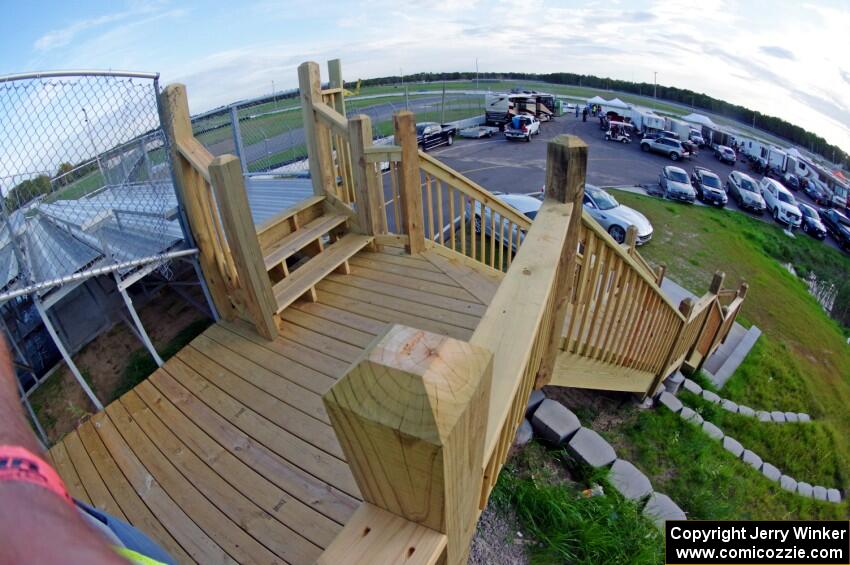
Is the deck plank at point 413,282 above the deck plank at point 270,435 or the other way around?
above

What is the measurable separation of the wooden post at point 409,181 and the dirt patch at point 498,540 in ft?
7.84

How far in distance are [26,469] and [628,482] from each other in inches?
141

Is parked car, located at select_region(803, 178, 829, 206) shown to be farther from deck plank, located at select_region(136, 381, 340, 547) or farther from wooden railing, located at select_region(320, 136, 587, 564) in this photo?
wooden railing, located at select_region(320, 136, 587, 564)

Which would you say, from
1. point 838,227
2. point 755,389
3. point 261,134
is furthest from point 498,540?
point 838,227

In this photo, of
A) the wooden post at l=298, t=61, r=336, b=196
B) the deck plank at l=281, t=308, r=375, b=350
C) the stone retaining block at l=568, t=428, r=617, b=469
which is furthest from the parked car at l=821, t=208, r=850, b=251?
the deck plank at l=281, t=308, r=375, b=350

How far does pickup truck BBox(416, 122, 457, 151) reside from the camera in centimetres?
2175

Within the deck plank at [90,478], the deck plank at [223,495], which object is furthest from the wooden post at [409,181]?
the deck plank at [90,478]

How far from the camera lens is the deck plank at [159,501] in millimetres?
2123

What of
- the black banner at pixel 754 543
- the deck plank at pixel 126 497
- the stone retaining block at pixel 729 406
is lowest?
the stone retaining block at pixel 729 406

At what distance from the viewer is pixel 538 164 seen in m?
20.7

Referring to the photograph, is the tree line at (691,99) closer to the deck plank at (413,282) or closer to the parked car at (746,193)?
the parked car at (746,193)

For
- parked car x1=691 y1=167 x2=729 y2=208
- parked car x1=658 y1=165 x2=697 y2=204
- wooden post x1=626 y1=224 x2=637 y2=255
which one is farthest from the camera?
parked car x1=691 y1=167 x2=729 y2=208

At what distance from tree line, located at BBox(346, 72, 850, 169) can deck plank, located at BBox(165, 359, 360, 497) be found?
138ft

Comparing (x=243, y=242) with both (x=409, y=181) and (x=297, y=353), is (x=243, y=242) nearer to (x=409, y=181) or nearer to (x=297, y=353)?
(x=297, y=353)
